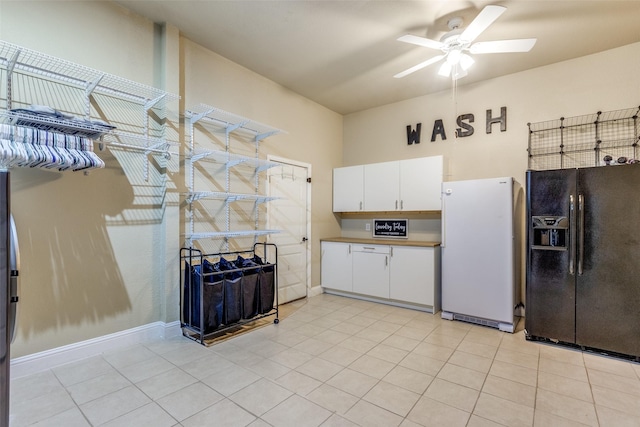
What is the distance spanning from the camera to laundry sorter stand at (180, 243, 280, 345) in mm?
2840

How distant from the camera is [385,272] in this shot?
163 inches

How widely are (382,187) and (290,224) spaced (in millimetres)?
1466

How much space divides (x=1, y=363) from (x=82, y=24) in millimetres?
2556

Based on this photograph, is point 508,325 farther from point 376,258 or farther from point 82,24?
point 82,24

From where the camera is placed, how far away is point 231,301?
9.80 ft

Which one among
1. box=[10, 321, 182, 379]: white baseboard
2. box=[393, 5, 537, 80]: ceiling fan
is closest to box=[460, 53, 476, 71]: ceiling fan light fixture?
box=[393, 5, 537, 80]: ceiling fan

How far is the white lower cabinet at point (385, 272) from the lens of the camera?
3.83 meters

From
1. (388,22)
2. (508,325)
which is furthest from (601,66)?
(508,325)

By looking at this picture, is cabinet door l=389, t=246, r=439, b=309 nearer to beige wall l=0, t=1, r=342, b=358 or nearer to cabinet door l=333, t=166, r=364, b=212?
cabinet door l=333, t=166, r=364, b=212

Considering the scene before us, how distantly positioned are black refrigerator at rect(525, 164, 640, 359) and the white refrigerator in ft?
0.76

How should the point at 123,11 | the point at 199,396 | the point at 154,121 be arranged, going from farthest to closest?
the point at 154,121
the point at 123,11
the point at 199,396

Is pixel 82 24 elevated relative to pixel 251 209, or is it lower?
elevated

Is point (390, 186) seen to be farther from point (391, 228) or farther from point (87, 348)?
point (87, 348)

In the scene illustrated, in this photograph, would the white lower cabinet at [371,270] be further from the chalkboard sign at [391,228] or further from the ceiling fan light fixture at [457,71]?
the ceiling fan light fixture at [457,71]
